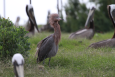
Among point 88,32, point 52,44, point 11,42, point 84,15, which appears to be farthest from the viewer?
point 84,15

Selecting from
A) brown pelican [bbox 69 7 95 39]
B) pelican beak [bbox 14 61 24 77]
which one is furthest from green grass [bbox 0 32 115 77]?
brown pelican [bbox 69 7 95 39]

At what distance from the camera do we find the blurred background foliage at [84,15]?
16.9 m

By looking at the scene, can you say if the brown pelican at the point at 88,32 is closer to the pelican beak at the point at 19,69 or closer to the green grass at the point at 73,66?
the green grass at the point at 73,66

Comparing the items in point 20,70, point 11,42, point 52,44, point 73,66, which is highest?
point 11,42

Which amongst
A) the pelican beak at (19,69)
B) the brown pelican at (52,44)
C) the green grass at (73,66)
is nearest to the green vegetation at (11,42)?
the green grass at (73,66)

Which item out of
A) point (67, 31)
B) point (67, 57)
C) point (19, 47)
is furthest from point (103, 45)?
point (67, 31)

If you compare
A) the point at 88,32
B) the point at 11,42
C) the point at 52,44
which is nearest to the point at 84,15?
the point at 88,32

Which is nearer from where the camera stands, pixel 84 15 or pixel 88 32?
pixel 88 32

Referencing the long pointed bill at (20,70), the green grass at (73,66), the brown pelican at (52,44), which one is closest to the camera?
the long pointed bill at (20,70)

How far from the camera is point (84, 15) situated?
1742 centimetres

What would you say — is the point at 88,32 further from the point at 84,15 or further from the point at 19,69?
the point at 19,69

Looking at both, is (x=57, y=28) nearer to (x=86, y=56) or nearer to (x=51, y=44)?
(x=51, y=44)

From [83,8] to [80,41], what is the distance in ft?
26.8

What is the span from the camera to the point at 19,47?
18.8ft
